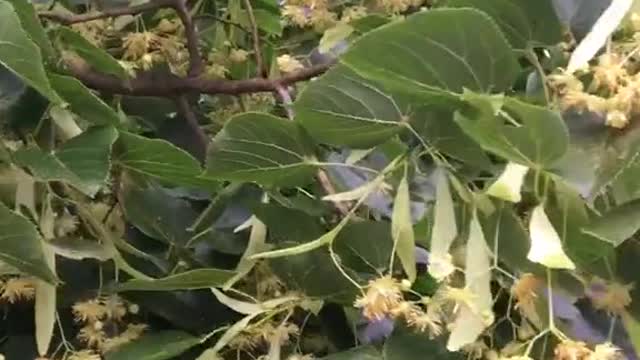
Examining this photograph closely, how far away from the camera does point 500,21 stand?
42 centimetres

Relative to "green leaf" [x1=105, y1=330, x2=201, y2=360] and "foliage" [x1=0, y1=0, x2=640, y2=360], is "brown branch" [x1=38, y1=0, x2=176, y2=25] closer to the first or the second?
"foliage" [x1=0, y1=0, x2=640, y2=360]

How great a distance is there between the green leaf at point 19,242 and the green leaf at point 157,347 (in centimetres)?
5

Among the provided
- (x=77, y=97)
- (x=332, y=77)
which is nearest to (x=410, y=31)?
(x=332, y=77)

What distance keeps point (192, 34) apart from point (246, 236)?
11 centimetres

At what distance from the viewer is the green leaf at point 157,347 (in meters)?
0.44

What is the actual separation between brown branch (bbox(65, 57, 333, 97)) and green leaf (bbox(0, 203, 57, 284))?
11cm

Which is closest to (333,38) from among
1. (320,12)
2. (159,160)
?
(320,12)

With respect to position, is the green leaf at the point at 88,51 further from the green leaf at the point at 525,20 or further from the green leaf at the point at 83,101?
the green leaf at the point at 525,20

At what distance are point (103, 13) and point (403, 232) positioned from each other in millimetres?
206

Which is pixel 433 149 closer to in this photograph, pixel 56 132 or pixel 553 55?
pixel 553 55

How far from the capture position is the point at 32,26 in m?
0.46

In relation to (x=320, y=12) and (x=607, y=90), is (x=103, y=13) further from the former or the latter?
(x=607, y=90)

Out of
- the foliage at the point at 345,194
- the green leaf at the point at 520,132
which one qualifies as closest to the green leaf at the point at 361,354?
the foliage at the point at 345,194

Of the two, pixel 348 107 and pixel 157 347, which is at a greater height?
pixel 348 107
